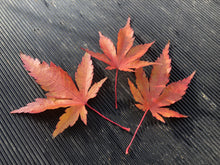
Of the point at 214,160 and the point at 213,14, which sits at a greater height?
the point at 213,14

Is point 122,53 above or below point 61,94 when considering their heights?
above

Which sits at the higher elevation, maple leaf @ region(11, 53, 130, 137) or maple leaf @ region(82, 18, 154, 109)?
maple leaf @ region(82, 18, 154, 109)

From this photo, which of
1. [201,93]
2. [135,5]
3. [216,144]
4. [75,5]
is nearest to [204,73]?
[201,93]

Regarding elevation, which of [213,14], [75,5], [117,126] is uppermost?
[213,14]

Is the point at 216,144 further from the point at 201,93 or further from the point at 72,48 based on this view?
the point at 72,48

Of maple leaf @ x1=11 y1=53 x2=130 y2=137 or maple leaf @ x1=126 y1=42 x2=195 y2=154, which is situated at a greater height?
maple leaf @ x1=126 y1=42 x2=195 y2=154
